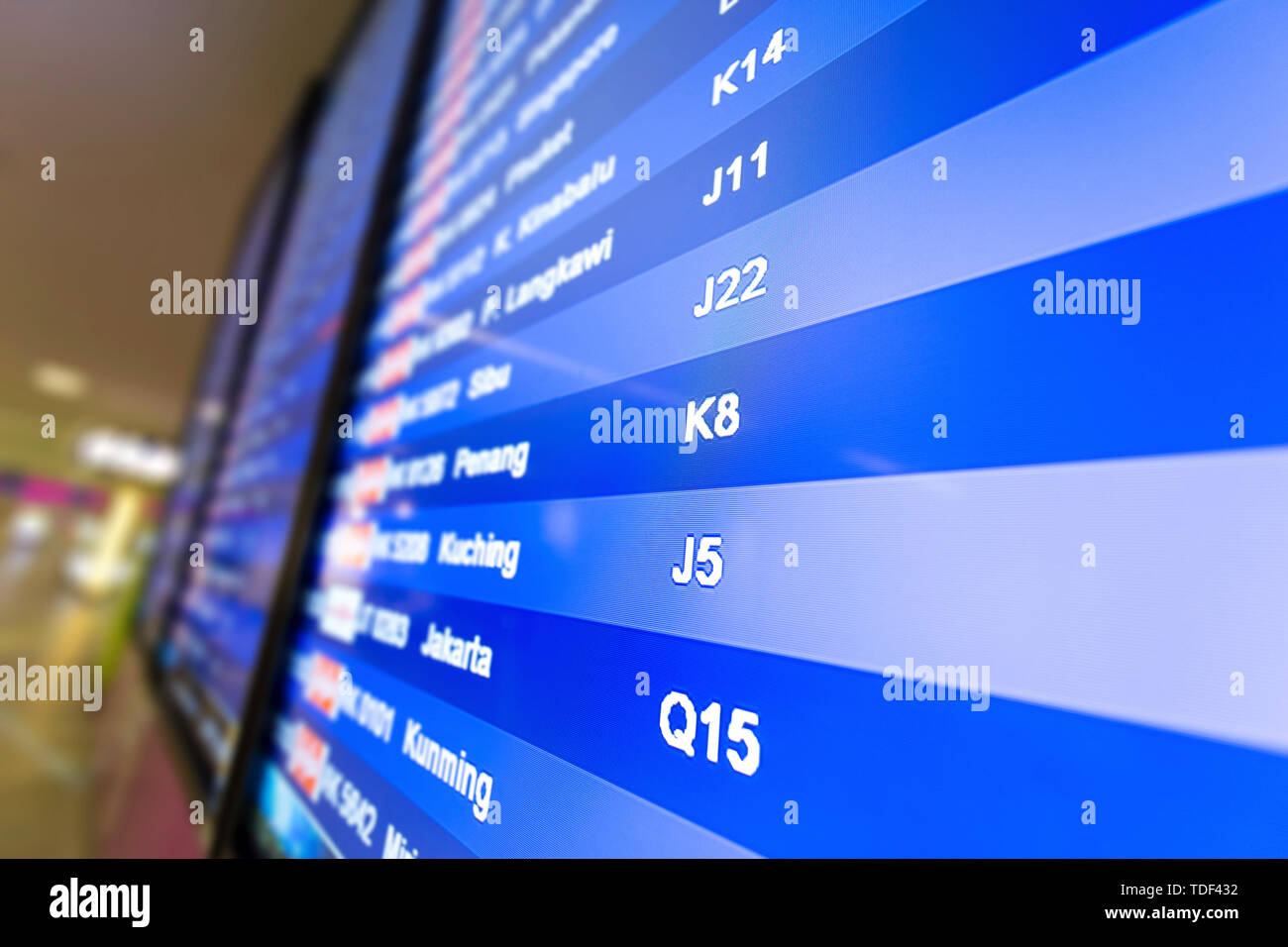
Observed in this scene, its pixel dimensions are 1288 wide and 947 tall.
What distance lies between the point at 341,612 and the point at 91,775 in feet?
7.73

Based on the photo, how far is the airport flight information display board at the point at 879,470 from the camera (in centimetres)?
32

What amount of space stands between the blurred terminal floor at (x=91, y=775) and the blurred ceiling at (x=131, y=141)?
2131 mm

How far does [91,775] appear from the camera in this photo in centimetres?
249

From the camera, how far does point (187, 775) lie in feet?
4.37

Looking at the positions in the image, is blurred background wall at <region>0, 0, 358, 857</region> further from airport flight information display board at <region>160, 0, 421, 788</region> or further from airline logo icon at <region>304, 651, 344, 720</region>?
airline logo icon at <region>304, 651, 344, 720</region>

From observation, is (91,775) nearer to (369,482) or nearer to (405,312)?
(369,482)

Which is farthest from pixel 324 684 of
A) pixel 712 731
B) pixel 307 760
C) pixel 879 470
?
pixel 879 470

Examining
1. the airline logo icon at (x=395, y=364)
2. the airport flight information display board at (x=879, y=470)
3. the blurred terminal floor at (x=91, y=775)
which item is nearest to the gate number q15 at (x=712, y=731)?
the airport flight information display board at (x=879, y=470)

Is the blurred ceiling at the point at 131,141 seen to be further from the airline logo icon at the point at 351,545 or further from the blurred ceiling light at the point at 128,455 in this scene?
the blurred ceiling light at the point at 128,455
